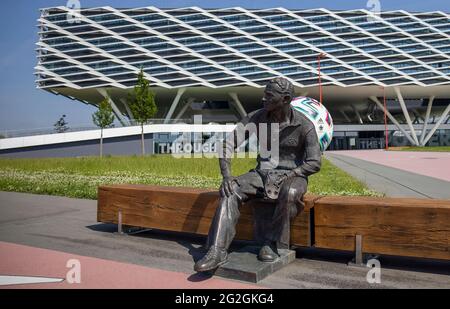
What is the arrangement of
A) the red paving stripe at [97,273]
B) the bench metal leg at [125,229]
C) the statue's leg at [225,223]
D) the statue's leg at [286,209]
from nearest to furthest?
the red paving stripe at [97,273], the statue's leg at [225,223], the statue's leg at [286,209], the bench metal leg at [125,229]

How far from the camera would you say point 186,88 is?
4869cm

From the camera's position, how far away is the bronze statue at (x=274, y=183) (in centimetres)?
344

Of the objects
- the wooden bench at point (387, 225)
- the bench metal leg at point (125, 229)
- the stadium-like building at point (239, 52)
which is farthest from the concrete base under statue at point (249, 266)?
the stadium-like building at point (239, 52)

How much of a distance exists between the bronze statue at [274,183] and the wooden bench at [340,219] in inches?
11.1

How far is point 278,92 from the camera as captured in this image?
12.4ft

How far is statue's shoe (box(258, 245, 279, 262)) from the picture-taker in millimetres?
3492

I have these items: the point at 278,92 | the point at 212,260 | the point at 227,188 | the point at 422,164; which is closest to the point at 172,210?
the point at 227,188

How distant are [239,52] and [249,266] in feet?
162

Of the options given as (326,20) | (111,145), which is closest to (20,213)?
(111,145)

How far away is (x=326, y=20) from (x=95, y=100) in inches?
1510

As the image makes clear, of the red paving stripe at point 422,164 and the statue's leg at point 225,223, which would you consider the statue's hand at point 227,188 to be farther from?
the red paving stripe at point 422,164

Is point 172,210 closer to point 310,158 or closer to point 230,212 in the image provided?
point 230,212
